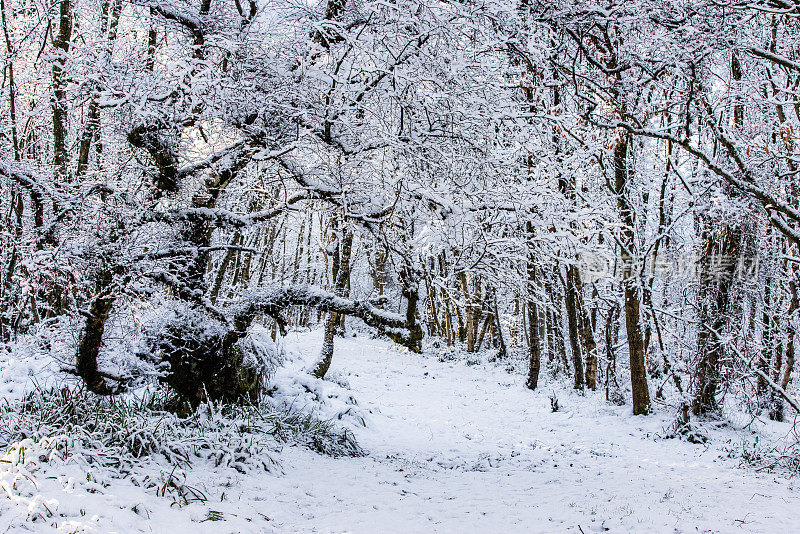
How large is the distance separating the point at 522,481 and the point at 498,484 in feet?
1.41

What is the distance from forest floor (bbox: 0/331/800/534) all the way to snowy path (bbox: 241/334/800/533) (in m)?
0.02

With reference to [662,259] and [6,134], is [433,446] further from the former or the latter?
[6,134]

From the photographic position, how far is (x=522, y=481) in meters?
6.66

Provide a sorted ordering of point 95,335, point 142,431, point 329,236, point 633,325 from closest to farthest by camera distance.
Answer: point 142,431 < point 95,335 < point 329,236 < point 633,325

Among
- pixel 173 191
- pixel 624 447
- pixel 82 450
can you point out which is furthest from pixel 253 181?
pixel 624 447

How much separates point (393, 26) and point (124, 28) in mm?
4506

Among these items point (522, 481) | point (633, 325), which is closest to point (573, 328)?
point (633, 325)

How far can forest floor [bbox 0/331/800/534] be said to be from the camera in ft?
15.2

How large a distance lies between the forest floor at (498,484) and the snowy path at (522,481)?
2cm

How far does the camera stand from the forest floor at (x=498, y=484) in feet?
15.2

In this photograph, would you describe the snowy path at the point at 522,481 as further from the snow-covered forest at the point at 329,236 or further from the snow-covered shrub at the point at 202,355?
the snow-covered shrub at the point at 202,355

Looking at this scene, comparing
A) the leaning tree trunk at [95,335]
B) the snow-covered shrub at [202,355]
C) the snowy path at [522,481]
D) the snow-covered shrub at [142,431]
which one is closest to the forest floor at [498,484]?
the snowy path at [522,481]

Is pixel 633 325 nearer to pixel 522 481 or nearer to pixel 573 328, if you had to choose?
pixel 573 328

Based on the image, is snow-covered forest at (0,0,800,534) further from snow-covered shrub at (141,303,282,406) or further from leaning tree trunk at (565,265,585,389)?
leaning tree trunk at (565,265,585,389)
